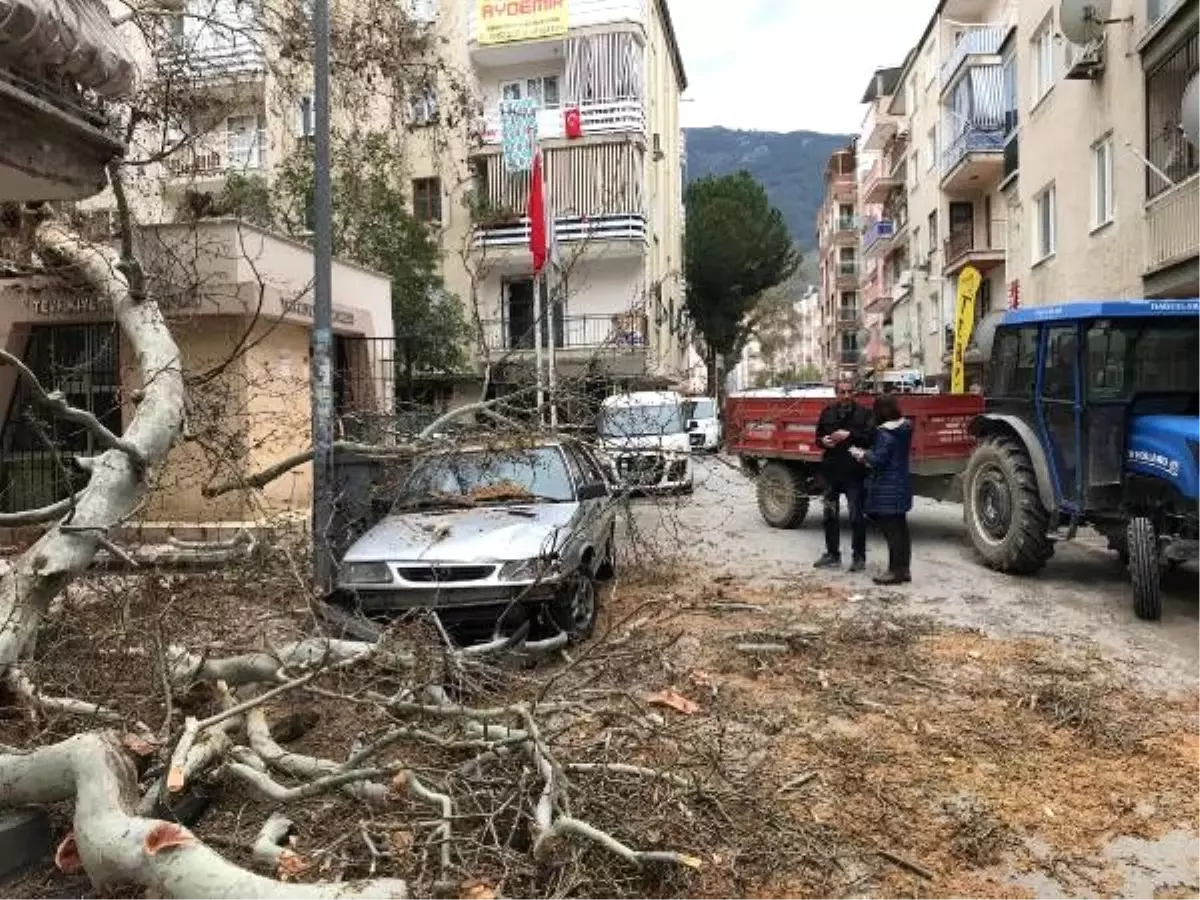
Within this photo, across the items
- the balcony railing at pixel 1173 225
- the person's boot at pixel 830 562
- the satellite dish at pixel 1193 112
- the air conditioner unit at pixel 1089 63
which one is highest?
the air conditioner unit at pixel 1089 63

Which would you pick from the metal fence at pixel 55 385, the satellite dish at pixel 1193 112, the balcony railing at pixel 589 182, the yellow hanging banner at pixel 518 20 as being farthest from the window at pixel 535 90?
the satellite dish at pixel 1193 112

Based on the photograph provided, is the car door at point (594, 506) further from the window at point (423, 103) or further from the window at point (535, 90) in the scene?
the window at point (535, 90)

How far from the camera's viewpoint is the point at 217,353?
39.4ft

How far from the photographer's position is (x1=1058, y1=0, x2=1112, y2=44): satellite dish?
15.1m

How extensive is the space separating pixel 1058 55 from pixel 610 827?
59.8ft

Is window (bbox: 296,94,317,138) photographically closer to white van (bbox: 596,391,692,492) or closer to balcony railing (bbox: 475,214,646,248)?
white van (bbox: 596,391,692,492)

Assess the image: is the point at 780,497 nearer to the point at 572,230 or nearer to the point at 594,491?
the point at 594,491

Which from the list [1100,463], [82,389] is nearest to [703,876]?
[1100,463]

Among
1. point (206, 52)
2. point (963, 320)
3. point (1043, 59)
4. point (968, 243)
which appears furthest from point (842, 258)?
point (206, 52)

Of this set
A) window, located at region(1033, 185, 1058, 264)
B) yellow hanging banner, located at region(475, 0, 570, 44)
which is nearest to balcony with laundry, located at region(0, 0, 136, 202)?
window, located at region(1033, 185, 1058, 264)

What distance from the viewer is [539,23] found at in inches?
1058

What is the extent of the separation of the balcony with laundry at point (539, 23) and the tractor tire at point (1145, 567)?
884 inches

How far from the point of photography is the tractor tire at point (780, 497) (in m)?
12.6

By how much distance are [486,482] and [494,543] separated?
1319 mm
